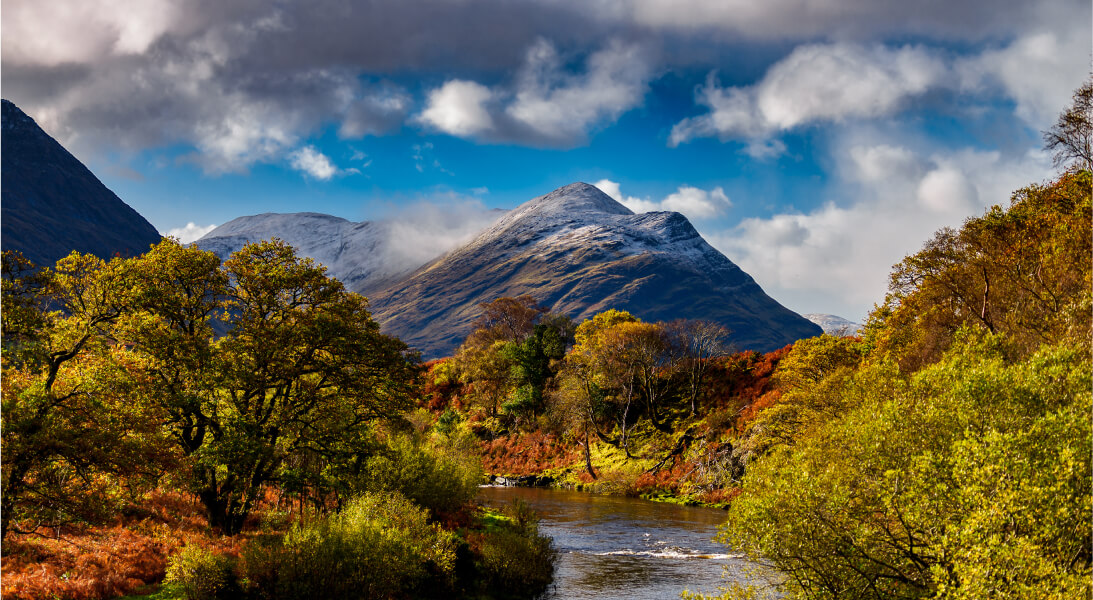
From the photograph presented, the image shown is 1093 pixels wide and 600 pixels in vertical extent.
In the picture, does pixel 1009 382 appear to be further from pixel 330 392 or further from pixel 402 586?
pixel 330 392

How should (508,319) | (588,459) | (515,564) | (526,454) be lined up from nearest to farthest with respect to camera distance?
(515,564) < (588,459) < (526,454) < (508,319)

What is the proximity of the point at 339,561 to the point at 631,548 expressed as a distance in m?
23.8

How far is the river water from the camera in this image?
34281mm

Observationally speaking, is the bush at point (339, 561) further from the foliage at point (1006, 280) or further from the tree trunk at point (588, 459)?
the tree trunk at point (588, 459)

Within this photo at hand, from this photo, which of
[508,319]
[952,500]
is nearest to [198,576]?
[952,500]

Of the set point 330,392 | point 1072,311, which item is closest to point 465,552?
point 330,392

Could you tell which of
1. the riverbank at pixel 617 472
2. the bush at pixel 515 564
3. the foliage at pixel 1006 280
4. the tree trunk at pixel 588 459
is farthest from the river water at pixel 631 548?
the foliage at pixel 1006 280

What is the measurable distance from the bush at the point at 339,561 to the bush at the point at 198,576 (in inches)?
44.2

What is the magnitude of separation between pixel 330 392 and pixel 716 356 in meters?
68.8

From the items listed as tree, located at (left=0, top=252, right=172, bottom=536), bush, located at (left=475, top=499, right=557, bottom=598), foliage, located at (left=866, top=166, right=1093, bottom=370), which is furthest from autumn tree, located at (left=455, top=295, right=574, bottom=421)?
tree, located at (left=0, top=252, right=172, bottom=536)

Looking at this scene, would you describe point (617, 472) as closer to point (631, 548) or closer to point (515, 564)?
point (631, 548)

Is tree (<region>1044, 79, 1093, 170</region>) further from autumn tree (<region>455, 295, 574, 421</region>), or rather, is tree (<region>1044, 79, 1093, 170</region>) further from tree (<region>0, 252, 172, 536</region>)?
autumn tree (<region>455, 295, 574, 421</region>)

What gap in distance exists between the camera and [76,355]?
83.0ft

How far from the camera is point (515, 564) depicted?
3328 centimetres
